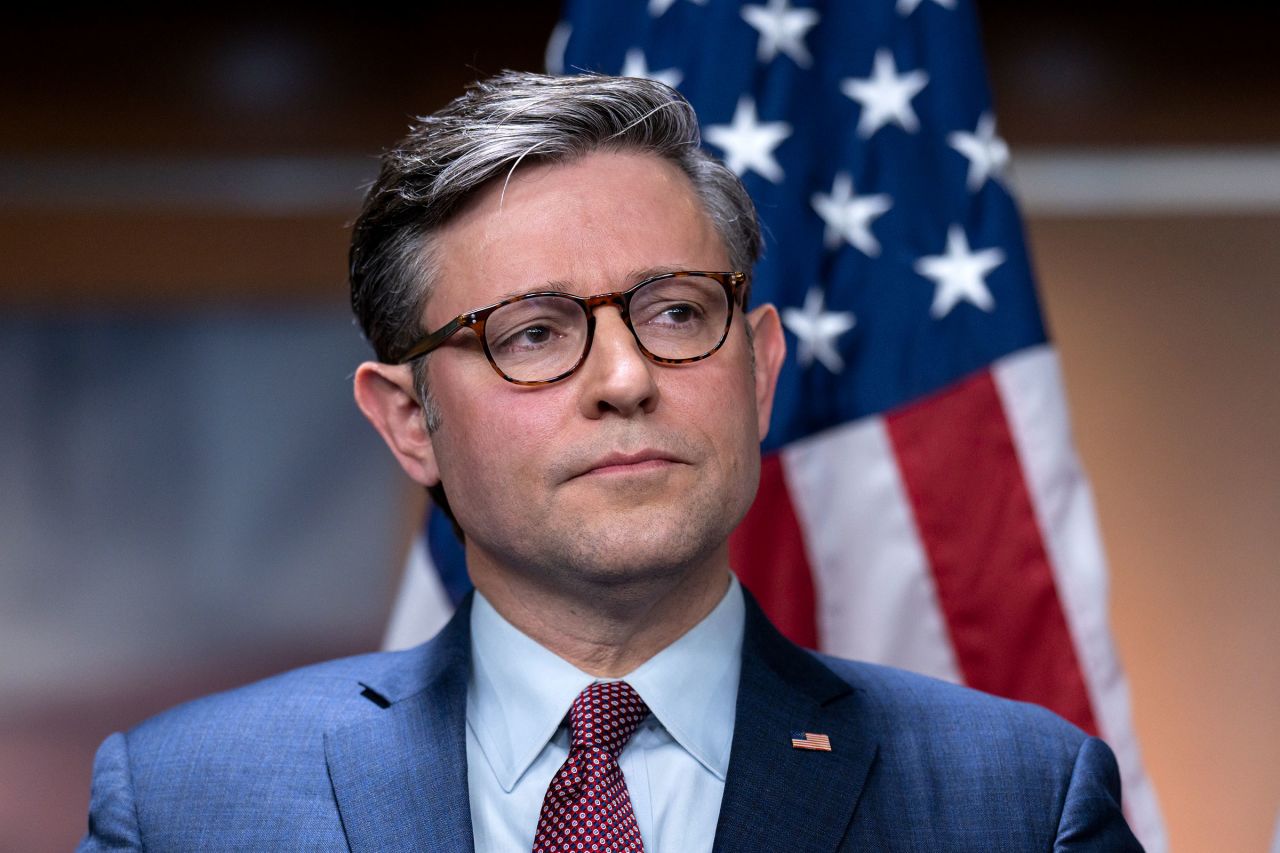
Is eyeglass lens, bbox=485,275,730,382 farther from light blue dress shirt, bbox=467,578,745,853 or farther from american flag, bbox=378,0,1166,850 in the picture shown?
american flag, bbox=378,0,1166,850

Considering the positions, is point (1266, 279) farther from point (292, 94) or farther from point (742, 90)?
point (292, 94)

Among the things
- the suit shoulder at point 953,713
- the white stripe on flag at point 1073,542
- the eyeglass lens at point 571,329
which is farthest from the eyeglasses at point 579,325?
the white stripe on flag at point 1073,542

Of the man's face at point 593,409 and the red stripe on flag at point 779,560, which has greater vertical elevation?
the man's face at point 593,409

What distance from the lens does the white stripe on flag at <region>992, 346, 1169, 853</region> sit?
2111mm

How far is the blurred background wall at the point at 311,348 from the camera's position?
3039 millimetres

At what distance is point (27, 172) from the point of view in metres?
3.18

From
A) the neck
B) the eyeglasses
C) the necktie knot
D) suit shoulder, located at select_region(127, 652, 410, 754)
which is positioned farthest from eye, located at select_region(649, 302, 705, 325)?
suit shoulder, located at select_region(127, 652, 410, 754)

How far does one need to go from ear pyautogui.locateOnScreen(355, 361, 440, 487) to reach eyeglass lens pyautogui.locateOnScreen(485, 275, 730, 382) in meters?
0.21

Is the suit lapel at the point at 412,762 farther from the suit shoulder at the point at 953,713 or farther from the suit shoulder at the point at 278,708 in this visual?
the suit shoulder at the point at 953,713

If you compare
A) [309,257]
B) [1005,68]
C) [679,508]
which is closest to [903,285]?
[679,508]

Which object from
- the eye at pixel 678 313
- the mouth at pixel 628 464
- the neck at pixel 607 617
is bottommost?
the neck at pixel 607 617

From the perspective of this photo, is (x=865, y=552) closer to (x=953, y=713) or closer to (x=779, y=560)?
(x=779, y=560)

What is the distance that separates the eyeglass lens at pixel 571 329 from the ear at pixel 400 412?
21 centimetres

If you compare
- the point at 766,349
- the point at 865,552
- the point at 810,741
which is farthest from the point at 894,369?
the point at 810,741
